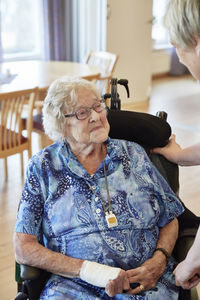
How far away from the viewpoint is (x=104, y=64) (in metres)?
4.54

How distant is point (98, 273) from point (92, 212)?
0.24m

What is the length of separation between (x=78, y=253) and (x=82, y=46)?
4499 millimetres

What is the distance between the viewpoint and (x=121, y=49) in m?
5.72

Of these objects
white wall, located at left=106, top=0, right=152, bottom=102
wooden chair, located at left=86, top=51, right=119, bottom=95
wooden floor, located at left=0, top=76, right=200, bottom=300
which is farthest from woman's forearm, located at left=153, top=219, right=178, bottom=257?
white wall, located at left=106, top=0, right=152, bottom=102

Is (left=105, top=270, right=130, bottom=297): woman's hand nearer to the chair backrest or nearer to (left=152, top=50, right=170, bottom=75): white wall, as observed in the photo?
the chair backrest

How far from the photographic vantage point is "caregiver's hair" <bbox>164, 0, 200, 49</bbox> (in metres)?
1.04

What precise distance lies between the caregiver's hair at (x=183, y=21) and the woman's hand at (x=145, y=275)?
0.85m

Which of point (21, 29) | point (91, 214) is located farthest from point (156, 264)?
point (21, 29)

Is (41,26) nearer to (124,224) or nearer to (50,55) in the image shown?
(50,55)

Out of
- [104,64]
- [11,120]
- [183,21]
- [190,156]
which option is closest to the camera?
[183,21]

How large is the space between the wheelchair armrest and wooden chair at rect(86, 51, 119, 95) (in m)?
2.81

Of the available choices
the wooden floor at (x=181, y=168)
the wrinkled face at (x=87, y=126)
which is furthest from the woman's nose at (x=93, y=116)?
the wooden floor at (x=181, y=168)

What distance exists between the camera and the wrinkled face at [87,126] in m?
1.75

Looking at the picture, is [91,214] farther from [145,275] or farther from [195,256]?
[195,256]
